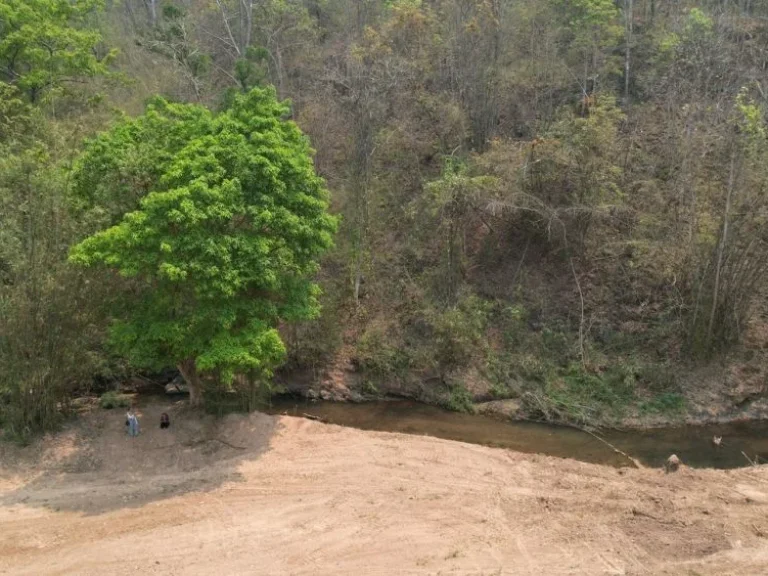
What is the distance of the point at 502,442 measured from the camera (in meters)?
20.5

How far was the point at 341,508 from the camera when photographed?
51.4ft

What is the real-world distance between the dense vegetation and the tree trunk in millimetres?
1076

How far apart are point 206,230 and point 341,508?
26.6 ft

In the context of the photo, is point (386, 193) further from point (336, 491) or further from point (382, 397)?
point (336, 491)

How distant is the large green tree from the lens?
1666 cm

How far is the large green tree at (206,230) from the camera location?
54.6 ft

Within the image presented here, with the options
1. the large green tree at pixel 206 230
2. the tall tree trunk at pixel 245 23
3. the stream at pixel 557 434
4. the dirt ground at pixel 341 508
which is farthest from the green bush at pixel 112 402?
the tall tree trunk at pixel 245 23

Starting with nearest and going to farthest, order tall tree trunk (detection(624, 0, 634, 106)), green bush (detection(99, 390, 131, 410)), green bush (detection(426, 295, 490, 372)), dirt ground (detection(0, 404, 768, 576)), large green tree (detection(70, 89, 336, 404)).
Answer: dirt ground (detection(0, 404, 768, 576)) → large green tree (detection(70, 89, 336, 404)) → green bush (detection(99, 390, 131, 410)) → green bush (detection(426, 295, 490, 372)) → tall tree trunk (detection(624, 0, 634, 106))

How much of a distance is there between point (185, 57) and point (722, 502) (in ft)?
96.8

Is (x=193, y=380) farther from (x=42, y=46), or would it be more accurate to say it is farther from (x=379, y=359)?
(x=42, y=46)

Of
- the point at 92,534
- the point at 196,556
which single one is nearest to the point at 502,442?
the point at 196,556

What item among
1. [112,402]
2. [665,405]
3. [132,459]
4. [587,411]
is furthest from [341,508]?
[665,405]

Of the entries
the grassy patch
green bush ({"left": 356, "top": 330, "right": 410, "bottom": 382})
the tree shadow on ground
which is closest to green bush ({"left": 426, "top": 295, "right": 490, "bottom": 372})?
green bush ({"left": 356, "top": 330, "right": 410, "bottom": 382})

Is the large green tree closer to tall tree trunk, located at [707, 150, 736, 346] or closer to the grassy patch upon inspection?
the grassy patch
